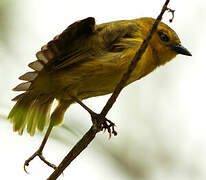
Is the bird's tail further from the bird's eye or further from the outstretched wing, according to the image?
the bird's eye

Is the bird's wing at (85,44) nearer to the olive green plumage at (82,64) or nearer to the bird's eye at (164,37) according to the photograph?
the olive green plumage at (82,64)

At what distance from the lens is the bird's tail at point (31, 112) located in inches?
170

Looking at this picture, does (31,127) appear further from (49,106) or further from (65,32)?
(65,32)

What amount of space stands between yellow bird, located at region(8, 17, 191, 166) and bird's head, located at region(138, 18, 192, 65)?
0.01 m

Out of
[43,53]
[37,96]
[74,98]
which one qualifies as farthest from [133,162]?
[43,53]

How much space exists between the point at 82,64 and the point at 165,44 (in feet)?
3.32

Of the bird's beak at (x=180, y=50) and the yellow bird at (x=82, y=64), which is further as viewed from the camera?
the bird's beak at (x=180, y=50)

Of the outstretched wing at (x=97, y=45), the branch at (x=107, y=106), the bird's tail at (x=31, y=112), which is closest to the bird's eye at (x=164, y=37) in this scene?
the outstretched wing at (x=97, y=45)

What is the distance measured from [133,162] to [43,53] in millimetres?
1432

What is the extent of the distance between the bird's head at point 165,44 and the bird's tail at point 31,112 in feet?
3.97

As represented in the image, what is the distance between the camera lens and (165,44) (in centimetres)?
457

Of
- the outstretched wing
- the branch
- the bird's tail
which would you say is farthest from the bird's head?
the branch

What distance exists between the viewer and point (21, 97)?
4.32 metres

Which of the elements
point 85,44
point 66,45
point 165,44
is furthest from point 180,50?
point 66,45
